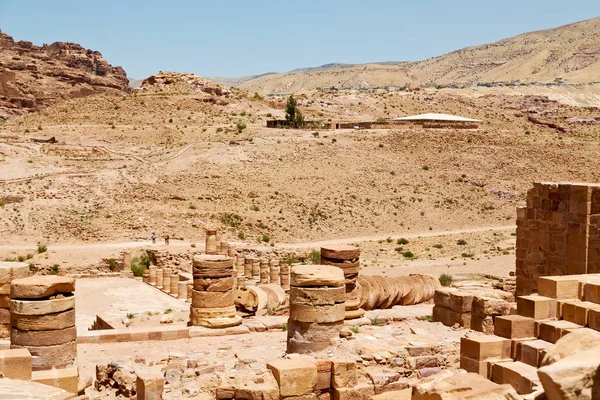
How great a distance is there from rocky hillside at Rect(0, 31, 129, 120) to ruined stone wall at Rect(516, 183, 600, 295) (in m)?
63.9

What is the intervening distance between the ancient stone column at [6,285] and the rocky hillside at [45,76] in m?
60.4

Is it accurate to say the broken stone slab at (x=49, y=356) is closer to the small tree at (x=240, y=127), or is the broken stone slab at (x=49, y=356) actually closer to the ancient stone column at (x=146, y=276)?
the ancient stone column at (x=146, y=276)

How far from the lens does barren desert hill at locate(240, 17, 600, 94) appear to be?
5017 inches

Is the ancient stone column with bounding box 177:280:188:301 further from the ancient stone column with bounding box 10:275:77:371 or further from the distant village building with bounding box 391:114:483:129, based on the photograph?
the distant village building with bounding box 391:114:483:129

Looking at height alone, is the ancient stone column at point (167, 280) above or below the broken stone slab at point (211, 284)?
below

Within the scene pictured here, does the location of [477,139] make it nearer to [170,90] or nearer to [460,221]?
[460,221]

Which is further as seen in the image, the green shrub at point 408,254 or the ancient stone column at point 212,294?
the green shrub at point 408,254

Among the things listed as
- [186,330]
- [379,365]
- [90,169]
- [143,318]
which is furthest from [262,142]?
[379,365]

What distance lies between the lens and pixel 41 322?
37.0ft

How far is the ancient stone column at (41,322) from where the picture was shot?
11.2m

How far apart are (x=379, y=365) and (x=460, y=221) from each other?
94.6 feet

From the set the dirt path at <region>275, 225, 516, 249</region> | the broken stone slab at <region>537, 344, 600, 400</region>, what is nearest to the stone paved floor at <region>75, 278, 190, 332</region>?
the dirt path at <region>275, 225, 516, 249</region>

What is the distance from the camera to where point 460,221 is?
3866 cm

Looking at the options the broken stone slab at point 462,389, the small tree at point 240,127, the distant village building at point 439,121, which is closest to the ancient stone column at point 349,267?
the broken stone slab at point 462,389
